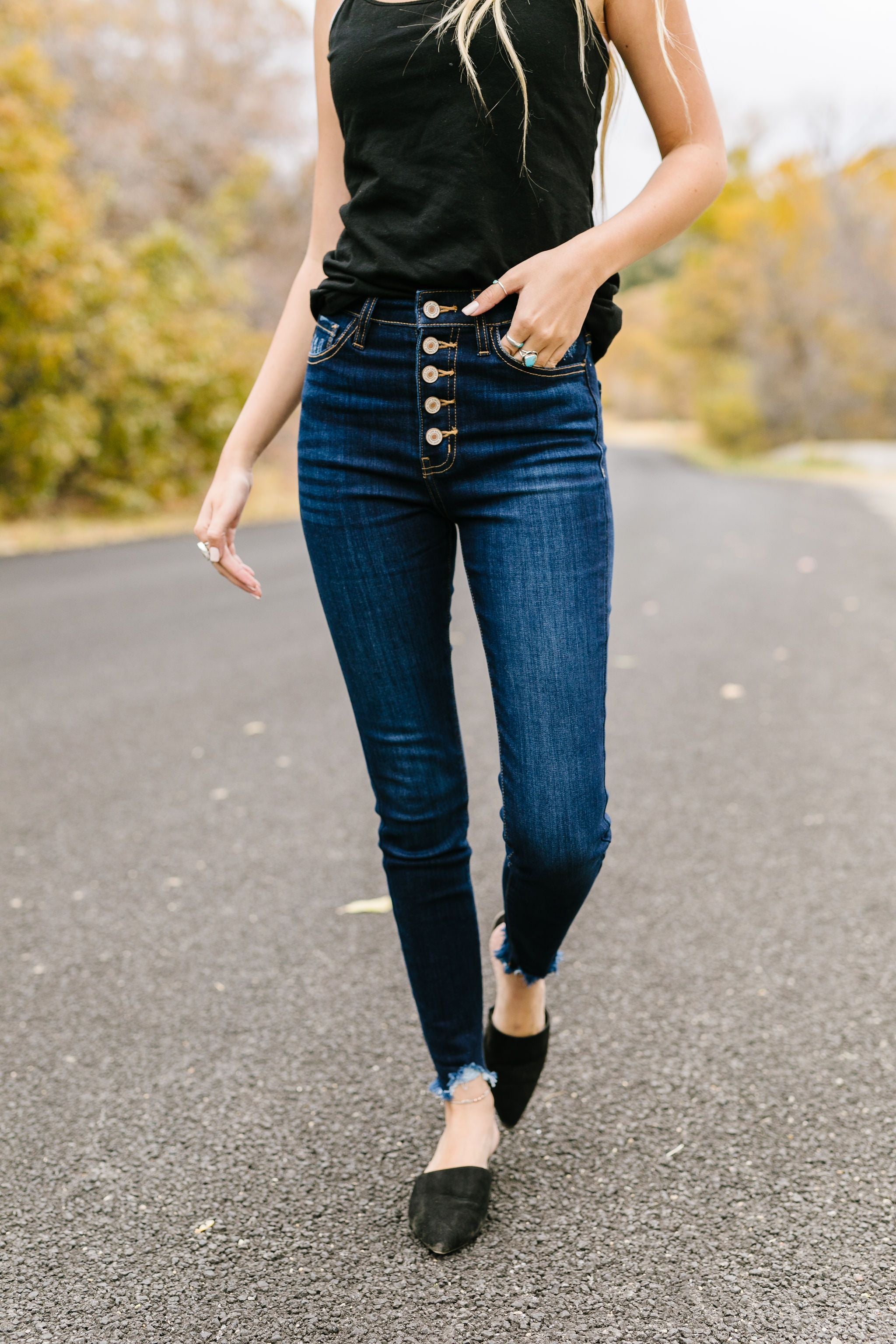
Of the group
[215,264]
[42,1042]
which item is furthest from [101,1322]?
[215,264]

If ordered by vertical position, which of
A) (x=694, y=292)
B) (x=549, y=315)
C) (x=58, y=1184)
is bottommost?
(x=694, y=292)

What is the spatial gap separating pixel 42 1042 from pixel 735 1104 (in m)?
1.35

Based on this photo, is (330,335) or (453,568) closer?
(330,335)

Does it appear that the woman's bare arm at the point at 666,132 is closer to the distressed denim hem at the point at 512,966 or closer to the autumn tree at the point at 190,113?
the distressed denim hem at the point at 512,966

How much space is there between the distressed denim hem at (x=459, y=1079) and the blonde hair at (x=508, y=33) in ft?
4.27

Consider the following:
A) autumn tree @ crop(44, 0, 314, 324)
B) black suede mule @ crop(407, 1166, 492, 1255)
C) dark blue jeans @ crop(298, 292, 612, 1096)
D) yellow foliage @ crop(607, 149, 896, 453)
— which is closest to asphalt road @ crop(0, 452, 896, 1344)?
black suede mule @ crop(407, 1166, 492, 1255)

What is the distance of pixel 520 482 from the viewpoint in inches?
59.0

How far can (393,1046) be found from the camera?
2248 mm

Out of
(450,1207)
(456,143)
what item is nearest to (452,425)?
(456,143)

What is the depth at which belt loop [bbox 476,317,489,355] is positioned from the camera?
1470mm

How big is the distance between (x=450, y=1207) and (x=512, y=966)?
1.18ft

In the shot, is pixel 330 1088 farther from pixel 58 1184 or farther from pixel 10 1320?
pixel 10 1320

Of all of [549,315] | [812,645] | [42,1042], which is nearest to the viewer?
[549,315]

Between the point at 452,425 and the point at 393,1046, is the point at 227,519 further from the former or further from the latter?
the point at 393,1046
